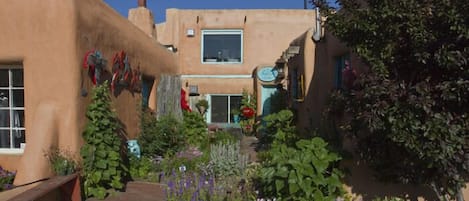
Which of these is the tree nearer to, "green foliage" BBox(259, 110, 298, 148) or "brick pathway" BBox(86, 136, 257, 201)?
"brick pathway" BBox(86, 136, 257, 201)

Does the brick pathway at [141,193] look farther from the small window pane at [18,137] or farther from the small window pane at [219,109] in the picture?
the small window pane at [219,109]

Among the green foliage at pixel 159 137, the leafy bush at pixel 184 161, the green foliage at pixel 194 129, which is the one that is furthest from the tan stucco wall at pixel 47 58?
the green foliage at pixel 194 129

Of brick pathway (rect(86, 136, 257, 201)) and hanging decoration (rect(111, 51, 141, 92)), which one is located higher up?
hanging decoration (rect(111, 51, 141, 92))

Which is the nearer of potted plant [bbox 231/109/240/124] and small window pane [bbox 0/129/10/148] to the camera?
small window pane [bbox 0/129/10/148]

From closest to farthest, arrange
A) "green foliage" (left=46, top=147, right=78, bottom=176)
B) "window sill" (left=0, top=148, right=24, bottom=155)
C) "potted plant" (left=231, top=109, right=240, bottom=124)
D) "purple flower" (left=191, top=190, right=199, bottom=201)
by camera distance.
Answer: "purple flower" (left=191, top=190, right=199, bottom=201)
"green foliage" (left=46, top=147, right=78, bottom=176)
"window sill" (left=0, top=148, right=24, bottom=155)
"potted plant" (left=231, top=109, right=240, bottom=124)

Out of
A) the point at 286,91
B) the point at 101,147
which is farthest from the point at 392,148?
the point at 286,91

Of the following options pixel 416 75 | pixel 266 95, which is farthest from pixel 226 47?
pixel 416 75

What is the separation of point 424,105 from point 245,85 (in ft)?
41.9

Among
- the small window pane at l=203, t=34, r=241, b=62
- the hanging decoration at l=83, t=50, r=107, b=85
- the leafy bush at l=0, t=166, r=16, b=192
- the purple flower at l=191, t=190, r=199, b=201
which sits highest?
the small window pane at l=203, t=34, r=241, b=62

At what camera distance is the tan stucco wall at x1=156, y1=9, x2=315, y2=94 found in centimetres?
1664

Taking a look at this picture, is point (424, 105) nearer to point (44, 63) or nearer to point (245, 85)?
point (44, 63)

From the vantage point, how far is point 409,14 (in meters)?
3.93

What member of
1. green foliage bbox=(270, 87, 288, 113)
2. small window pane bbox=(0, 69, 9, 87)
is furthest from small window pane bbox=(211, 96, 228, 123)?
small window pane bbox=(0, 69, 9, 87)

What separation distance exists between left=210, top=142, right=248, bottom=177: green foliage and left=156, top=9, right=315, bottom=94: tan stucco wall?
8.92m
